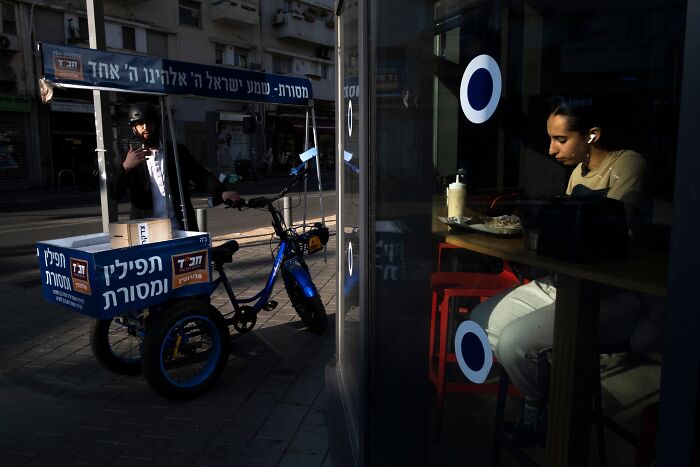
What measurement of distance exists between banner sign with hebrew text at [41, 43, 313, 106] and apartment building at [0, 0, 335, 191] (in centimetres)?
1285

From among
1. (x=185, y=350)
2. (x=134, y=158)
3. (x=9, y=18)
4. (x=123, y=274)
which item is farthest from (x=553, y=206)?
(x=9, y=18)

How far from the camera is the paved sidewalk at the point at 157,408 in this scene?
281 centimetres

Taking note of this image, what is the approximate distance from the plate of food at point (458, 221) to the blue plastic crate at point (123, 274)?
172cm

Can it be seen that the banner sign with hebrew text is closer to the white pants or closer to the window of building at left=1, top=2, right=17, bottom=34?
the white pants

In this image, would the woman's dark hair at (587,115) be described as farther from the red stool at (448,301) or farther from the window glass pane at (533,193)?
the red stool at (448,301)

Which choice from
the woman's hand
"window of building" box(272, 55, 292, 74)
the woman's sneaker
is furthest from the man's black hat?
"window of building" box(272, 55, 292, 74)

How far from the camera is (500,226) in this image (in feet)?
6.63

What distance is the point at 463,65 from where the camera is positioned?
186 centimetres

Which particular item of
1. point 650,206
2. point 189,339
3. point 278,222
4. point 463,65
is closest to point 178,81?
point 278,222

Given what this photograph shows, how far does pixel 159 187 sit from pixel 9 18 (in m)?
23.1

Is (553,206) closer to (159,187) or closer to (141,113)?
(141,113)

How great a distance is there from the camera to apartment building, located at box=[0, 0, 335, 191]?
882 inches

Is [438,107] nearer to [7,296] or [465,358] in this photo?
[465,358]

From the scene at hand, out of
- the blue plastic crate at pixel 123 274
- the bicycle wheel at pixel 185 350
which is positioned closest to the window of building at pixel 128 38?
the blue plastic crate at pixel 123 274
